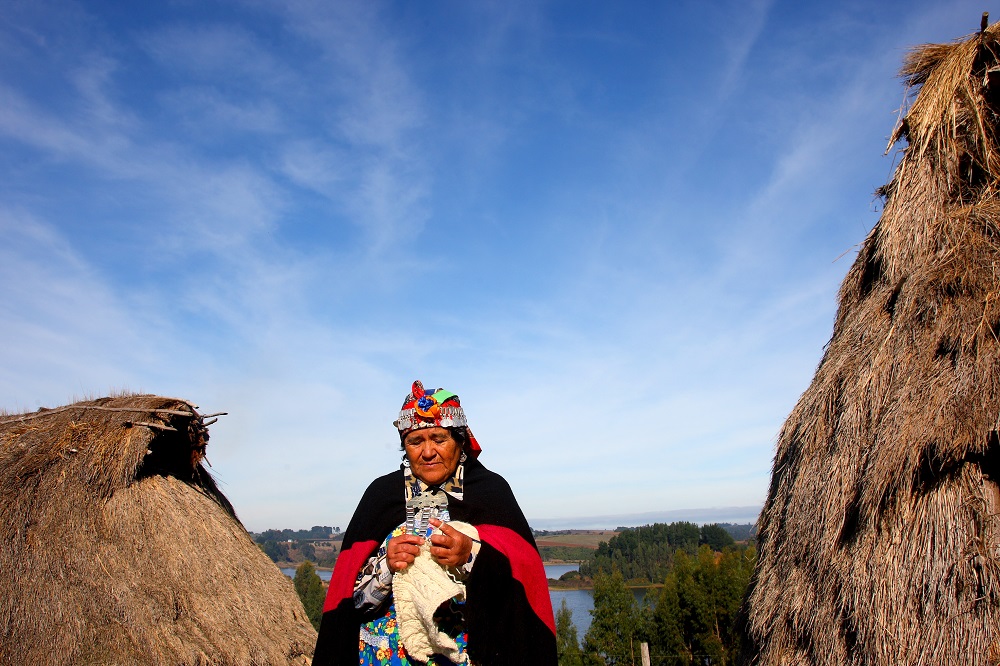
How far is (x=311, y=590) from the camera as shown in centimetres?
3488

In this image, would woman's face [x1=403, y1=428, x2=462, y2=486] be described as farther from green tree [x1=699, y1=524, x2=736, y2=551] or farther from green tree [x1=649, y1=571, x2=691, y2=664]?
green tree [x1=699, y1=524, x2=736, y2=551]

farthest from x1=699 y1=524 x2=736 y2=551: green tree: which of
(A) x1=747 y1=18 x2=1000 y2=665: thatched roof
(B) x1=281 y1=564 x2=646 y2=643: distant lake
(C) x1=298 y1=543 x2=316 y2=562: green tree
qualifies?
(A) x1=747 y1=18 x2=1000 y2=665: thatched roof

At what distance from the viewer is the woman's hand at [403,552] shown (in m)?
2.26

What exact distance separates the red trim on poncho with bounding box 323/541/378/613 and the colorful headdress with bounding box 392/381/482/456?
0.49 m

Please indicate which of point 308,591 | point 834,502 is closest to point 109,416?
point 834,502

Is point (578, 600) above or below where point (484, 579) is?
below

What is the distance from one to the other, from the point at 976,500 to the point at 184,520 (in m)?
5.86

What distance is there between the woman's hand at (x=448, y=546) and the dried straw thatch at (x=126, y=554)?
3772mm

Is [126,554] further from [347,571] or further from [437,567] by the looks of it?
[437,567]

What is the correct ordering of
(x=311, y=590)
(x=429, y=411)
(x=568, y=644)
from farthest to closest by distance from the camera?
(x=311, y=590), (x=568, y=644), (x=429, y=411)

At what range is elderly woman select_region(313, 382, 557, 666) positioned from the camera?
2.25 meters

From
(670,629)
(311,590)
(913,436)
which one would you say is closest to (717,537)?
(670,629)

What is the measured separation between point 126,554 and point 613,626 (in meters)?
26.9

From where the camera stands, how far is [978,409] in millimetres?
2910
